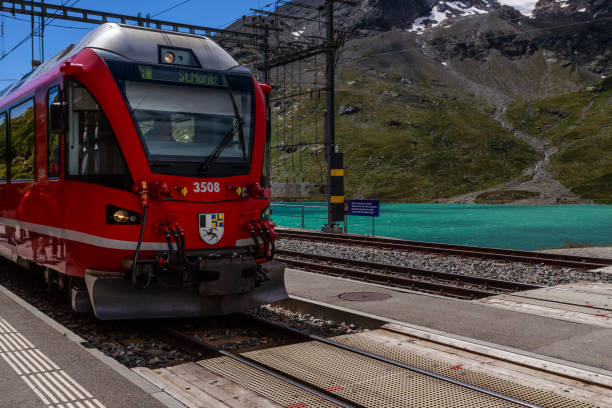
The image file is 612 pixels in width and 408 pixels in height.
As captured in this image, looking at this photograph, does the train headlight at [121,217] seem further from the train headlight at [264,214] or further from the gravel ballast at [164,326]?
the train headlight at [264,214]

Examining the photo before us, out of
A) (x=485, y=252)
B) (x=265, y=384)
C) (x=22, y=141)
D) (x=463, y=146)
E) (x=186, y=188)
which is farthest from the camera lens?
(x=463, y=146)

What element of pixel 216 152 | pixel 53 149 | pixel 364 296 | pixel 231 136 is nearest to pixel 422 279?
pixel 364 296

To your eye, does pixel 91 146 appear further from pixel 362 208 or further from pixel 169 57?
pixel 362 208

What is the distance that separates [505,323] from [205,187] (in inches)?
181

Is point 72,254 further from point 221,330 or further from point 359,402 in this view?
point 359,402

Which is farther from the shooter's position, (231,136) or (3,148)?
(3,148)

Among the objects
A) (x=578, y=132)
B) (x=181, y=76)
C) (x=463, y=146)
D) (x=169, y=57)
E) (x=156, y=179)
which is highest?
(x=578, y=132)

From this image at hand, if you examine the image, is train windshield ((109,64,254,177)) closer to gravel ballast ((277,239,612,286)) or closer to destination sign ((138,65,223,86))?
destination sign ((138,65,223,86))

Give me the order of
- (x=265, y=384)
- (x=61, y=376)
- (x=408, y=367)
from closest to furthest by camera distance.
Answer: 1. (x=61, y=376)
2. (x=265, y=384)
3. (x=408, y=367)

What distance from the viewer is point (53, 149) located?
8461mm

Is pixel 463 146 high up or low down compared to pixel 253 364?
up

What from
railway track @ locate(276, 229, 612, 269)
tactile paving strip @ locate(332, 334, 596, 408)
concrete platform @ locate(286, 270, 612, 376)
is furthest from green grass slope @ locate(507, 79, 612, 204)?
tactile paving strip @ locate(332, 334, 596, 408)

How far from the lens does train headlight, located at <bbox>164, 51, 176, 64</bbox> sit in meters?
8.28

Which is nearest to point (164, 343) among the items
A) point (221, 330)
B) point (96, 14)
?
point (221, 330)
